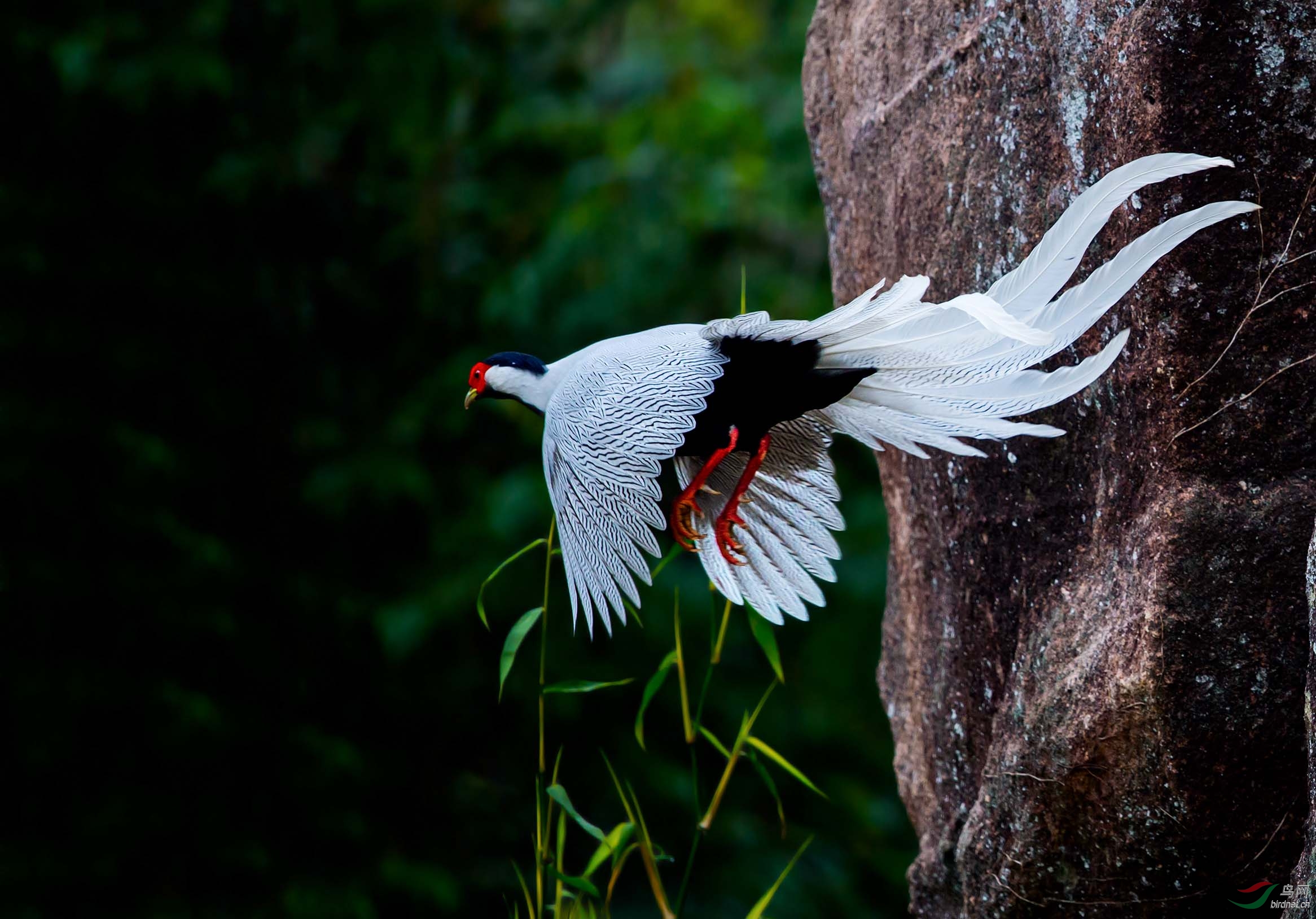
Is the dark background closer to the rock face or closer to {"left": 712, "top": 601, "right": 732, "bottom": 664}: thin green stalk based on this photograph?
{"left": 712, "top": 601, "right": 732, "bottom": 664}: thin green stalk

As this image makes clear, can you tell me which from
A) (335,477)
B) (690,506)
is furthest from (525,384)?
(335,477)

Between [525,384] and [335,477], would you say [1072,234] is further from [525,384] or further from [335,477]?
[335,477]

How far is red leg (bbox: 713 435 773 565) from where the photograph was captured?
1454 mm

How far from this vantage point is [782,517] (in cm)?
152

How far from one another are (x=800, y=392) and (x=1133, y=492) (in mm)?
396

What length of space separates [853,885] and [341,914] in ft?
5.38

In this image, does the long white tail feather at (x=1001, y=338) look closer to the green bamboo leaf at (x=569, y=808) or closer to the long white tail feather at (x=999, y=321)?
the long white tail feather at (x=999, y=321)

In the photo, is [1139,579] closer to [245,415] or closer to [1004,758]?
[1004,758]

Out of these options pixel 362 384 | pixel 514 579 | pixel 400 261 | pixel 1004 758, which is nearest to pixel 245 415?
pixel 362 384

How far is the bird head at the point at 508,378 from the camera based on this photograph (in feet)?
5.26

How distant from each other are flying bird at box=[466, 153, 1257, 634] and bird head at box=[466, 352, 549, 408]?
111 millimetres

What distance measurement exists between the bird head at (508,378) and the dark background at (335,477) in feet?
4.86

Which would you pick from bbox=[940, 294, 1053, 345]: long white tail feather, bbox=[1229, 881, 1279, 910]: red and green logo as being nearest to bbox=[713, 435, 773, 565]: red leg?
bbox=[940, 294, 1053, 345]: long white tail feather

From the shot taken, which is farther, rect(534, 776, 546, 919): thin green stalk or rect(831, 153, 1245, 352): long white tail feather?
rect(534, 776, 546, 919): thin green stalk
